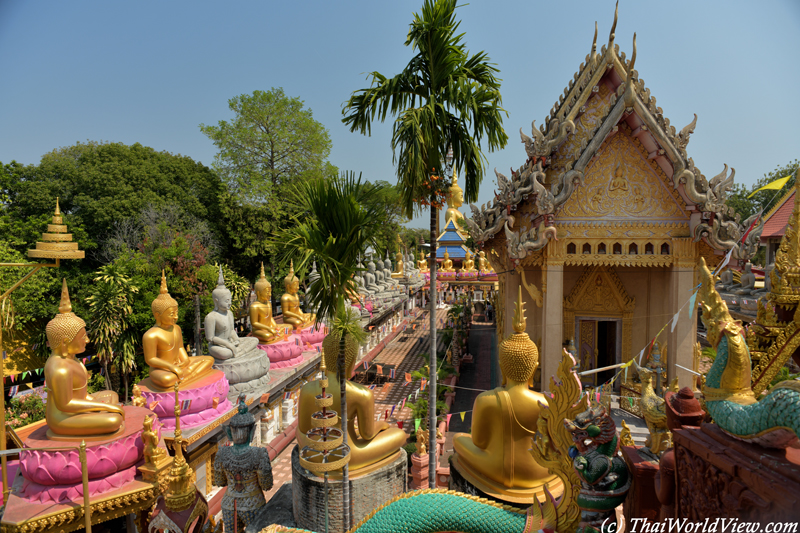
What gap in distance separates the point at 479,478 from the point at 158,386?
6918 millimetres

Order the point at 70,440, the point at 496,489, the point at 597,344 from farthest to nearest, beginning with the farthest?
the point at 597,344 → the point at 70,440 → the point at 496,489

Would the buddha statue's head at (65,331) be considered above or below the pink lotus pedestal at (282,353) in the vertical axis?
above

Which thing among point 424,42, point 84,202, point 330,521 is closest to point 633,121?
point 424,42

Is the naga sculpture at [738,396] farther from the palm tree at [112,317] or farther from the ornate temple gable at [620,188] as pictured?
the palm tree at [112,317]

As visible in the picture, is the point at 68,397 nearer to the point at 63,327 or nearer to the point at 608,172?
the point at 63,327

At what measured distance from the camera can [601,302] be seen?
11.5 meters

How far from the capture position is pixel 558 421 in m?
3.51

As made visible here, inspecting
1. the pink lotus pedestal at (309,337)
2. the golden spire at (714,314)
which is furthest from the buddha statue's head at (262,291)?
the golden spire at (714,314)

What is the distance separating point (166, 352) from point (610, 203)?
10241mm

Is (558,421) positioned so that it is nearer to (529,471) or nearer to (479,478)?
(529,471)

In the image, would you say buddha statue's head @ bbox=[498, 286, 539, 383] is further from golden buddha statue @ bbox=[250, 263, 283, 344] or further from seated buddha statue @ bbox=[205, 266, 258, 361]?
golden buddha statue @ bbox=[250, 263, 283, 344]

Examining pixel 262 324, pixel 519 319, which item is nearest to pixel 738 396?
pixel 519 319

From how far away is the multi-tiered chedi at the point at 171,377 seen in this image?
873 centimetres

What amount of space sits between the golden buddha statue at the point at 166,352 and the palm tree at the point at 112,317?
516cm
